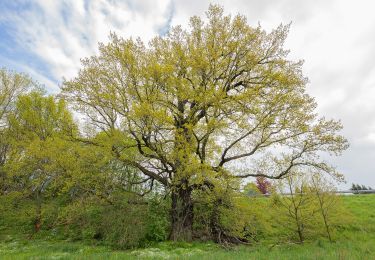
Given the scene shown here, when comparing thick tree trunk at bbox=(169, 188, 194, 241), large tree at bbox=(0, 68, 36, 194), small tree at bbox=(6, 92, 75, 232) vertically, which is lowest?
thick tree trunk at bbox=(169, 188, 194, 241)

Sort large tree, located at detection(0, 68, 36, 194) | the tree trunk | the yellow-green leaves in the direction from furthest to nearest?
large tree, located at detection(0, 68, 36, 194), the tree trunk, the yellow-green leaves

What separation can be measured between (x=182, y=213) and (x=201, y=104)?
708 cm

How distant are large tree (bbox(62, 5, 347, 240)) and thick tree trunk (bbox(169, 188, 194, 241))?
0.06m

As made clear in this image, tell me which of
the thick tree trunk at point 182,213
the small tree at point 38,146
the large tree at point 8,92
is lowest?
the thick tree trunk at point 182,213

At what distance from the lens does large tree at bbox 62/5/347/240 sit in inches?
733

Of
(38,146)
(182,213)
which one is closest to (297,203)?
(182,213)

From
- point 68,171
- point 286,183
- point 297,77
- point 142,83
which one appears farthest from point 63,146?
point 297,77

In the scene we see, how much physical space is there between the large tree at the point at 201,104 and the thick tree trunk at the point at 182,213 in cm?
6

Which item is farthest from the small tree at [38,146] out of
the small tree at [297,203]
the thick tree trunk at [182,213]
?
the small tree at [297,203]

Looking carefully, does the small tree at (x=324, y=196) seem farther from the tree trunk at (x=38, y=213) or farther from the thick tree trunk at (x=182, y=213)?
Result: the tree trunk at (x=38, y=213)

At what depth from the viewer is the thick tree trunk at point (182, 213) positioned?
1980 centimetres

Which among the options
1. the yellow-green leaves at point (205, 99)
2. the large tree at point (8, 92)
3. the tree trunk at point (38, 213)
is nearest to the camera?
the yellow-green leaves at point (205, 99)

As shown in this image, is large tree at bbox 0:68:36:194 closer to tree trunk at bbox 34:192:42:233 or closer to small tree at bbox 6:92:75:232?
small tree at bbox 6:92:75:232

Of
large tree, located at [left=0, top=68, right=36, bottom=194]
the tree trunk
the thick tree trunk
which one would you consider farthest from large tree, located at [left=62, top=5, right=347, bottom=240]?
large tree, located at [left=0, top=68, right=36, bottom=194]
